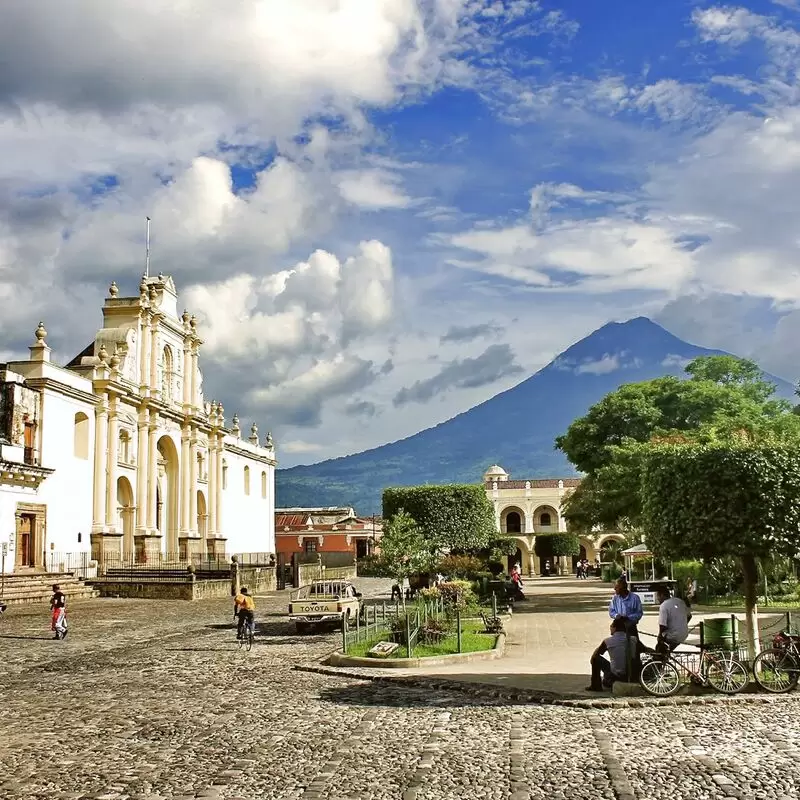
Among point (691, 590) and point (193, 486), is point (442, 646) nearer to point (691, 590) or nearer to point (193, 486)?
point (691, 590)

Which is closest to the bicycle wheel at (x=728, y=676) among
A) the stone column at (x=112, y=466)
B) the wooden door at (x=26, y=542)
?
the wooden door at (x=26, y=542)

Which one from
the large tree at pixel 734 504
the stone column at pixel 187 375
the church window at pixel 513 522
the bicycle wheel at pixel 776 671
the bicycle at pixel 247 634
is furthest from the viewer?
the church window at pixel 513 522

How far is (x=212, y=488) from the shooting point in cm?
5862

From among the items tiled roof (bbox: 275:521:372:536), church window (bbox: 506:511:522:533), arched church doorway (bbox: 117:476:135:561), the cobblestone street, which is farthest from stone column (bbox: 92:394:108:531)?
church window (bbox: 506:511:522:533)

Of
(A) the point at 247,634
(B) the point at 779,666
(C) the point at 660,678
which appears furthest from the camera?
(A) the point at 247,634

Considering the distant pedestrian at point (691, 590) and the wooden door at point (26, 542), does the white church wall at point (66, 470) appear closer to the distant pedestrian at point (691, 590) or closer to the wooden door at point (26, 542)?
the wooden door at point (26, 542)

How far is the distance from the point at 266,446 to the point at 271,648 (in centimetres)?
5373

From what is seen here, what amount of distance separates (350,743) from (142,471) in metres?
39.8

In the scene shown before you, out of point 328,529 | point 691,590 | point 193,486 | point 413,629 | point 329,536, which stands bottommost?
point 691,590

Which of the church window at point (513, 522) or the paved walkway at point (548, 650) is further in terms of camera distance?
the church window at point (513, 522)

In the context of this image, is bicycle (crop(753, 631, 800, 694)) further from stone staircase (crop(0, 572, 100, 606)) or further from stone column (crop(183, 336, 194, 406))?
stone column (crop(183, 336, 194, 406))

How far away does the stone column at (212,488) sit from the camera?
58188 mm

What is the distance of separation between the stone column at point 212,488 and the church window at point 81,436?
623 inches

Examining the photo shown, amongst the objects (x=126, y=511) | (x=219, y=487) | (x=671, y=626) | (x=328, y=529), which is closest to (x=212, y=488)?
(x=219, y=487)
